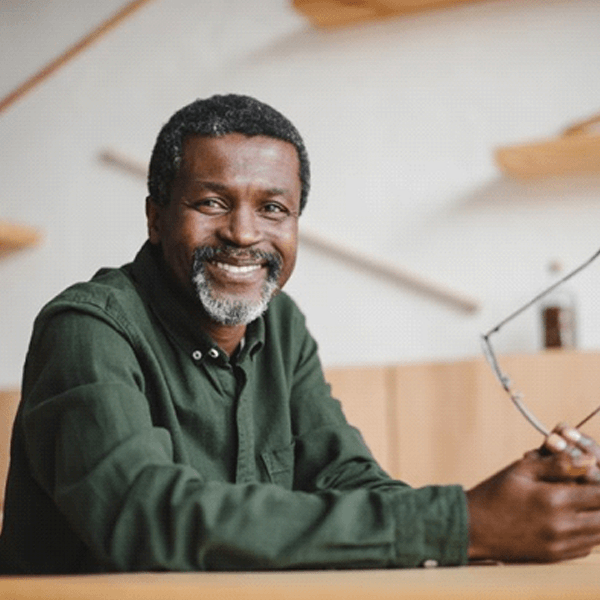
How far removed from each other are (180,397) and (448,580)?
1.90 ft

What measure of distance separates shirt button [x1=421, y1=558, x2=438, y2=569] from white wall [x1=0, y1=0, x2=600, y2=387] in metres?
1.82

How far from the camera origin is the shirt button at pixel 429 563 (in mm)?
865

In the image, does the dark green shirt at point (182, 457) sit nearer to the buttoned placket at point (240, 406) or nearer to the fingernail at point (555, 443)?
the buttoned placket at point (240, 406)

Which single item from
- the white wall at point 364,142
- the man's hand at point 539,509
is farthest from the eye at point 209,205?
the white wall at point 364,142

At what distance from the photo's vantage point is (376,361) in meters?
2.74

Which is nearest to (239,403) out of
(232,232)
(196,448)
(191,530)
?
(196,448)

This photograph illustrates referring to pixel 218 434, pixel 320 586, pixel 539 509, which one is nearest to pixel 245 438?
pixel 218 434

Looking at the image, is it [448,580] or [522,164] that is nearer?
[448,580]

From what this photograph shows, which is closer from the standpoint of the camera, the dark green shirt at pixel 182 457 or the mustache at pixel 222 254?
the dark green shirt at pixel 182 457

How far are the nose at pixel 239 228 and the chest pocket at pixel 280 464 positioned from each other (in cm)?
31

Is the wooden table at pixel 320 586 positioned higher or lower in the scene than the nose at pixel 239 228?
lower

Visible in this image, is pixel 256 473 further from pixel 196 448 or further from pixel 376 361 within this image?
pixel 376 361

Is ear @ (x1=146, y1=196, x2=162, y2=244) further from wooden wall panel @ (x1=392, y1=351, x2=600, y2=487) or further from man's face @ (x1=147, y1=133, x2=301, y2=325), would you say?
wooden wall panel @ (x1=392, y1=351, x2=600, y2=487)

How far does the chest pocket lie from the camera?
131 centimetres
